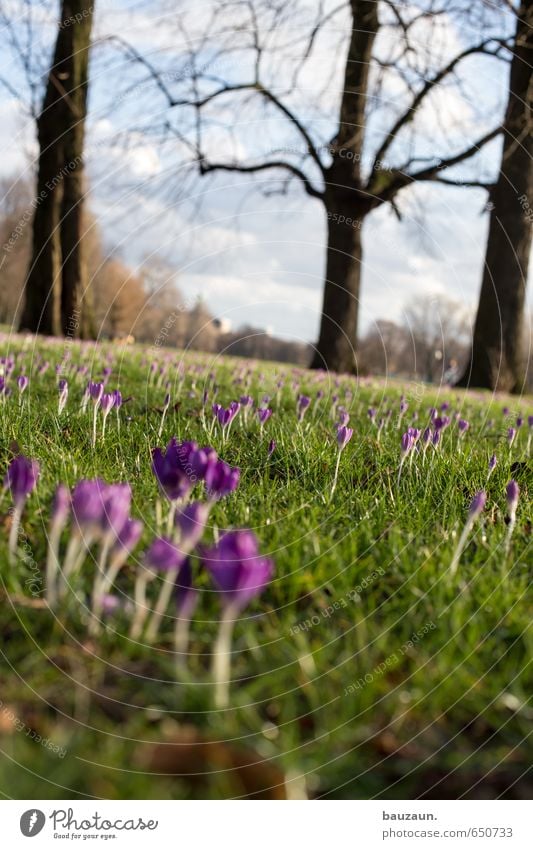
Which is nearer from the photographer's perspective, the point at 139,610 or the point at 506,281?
the point at 139,610

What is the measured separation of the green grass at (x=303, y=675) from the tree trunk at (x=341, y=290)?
10.8 m

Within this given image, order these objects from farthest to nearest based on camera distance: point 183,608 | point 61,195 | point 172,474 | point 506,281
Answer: point 61,195, point 506,281, point 172,474, point 183,608

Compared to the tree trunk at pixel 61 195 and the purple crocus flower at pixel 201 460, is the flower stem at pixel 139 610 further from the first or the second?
the tree trunk at pixel 61 195

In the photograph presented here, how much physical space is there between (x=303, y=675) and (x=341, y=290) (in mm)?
13009

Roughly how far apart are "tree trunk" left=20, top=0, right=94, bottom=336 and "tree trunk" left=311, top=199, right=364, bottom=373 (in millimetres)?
5217

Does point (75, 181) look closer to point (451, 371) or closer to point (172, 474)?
point (451, 371)

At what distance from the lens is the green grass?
5.19ft

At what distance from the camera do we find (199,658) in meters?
1.97

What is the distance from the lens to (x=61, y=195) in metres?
15.8

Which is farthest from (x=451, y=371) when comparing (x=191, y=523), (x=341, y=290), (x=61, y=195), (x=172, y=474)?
(x=191, y=523)

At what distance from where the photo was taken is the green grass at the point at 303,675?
62.2 inches

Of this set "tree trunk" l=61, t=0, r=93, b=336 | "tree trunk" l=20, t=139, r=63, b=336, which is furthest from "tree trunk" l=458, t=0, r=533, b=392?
"tree trunk" l=20, t=139, r=63, b=336
